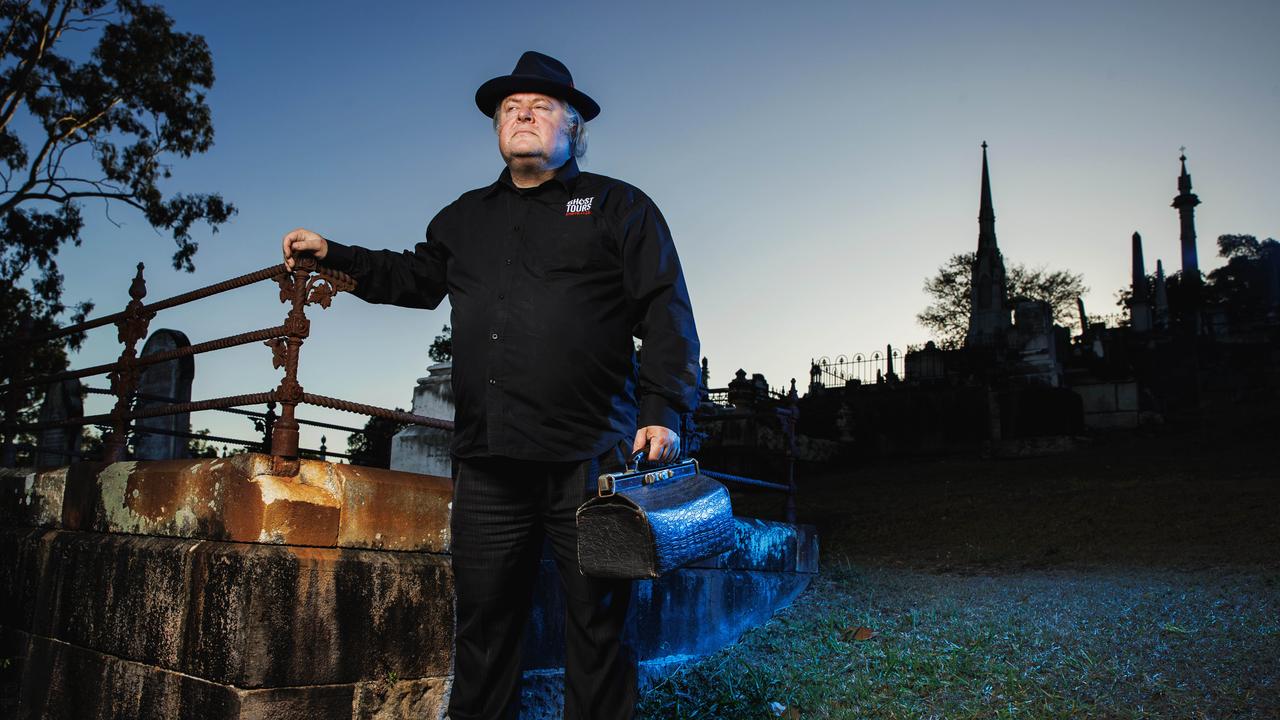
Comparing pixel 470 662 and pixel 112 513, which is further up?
pixel 112 513

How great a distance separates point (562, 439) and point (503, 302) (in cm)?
46

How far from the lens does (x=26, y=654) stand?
3764 mm

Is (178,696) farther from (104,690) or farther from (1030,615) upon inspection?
(1030,615)

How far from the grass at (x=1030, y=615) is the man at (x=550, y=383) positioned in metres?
1.64

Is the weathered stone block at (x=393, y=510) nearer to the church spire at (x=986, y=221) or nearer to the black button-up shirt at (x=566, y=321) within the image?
the black button-up shirt at (x=566, y=321)

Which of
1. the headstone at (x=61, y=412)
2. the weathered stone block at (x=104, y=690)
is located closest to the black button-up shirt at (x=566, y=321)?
the weathered stone block at (x=104, y=690)

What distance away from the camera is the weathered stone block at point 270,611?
8.77 ft

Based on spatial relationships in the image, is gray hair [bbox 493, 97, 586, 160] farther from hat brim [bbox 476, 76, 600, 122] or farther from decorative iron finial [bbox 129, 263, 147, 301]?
decorative iron finial [bbox 129, 263, 147, 301]

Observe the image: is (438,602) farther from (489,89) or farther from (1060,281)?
(1060,281)

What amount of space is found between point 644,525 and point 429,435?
5.96 m

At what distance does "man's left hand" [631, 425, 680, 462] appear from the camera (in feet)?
7.72

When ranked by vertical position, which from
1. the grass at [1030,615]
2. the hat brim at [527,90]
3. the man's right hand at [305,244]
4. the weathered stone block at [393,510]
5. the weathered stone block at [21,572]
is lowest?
the grass at [1030,615]

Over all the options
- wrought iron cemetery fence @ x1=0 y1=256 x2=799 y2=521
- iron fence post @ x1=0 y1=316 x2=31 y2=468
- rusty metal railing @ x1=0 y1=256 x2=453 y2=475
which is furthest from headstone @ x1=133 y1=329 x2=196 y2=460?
rusty metal railing @ x1=0 y1=256 x2=453 y2=475

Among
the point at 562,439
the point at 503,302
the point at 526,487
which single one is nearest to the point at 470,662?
the point at 526,487
